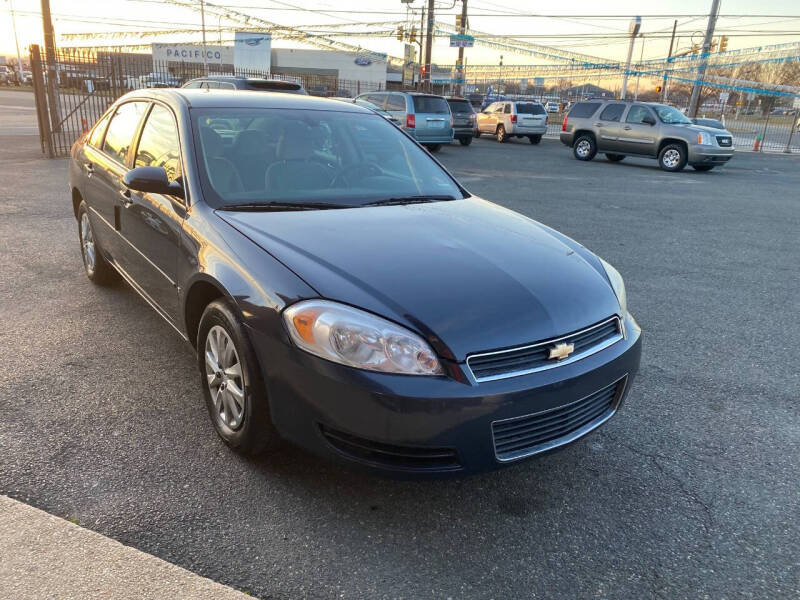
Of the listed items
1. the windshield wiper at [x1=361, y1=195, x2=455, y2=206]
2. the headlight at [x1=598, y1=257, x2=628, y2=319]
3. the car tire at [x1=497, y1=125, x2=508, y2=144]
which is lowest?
the car tire at [x1=497, y1=125, x2=508, y2=144]

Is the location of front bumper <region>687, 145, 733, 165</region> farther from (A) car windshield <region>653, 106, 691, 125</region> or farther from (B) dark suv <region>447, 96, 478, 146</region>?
(B) dark suv <region>447, 96, 478, 146</region>

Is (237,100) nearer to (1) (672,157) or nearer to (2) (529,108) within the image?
(1) (672,157)

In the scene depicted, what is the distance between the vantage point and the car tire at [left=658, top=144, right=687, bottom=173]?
16.5 meters

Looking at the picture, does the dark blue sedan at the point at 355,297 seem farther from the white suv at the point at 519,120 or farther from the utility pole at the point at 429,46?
the utility pole at the point at 429,46

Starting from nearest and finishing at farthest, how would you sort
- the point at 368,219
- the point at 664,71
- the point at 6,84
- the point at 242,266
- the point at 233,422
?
the point at 242,266
the point at 233,422
the point at 368,219
the point at 664,71
the point at 6,84

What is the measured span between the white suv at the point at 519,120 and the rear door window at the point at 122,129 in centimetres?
2205

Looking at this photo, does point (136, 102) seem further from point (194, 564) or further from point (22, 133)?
point (22, 133)

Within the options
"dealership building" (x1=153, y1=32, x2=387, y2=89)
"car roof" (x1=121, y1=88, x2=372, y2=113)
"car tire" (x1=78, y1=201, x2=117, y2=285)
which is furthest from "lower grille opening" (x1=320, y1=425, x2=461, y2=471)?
"dealership building" (x1=153, y1=32, x2=387, y2=89)

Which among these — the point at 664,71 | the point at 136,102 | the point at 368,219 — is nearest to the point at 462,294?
the point at 368,219

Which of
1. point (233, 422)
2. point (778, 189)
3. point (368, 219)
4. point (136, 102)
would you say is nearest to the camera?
point (233, 422)

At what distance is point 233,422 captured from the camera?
2.77 meters

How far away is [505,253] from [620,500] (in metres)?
1.19

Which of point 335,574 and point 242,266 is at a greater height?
point 242,266

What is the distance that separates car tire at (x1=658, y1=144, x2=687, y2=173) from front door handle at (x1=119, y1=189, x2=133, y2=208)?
1595 centimetres
